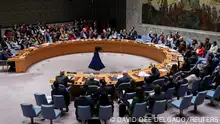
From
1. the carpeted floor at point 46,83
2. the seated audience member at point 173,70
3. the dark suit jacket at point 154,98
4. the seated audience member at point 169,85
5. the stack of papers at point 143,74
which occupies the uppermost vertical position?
the seated audience member at point 173,70

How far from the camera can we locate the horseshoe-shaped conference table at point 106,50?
10188 millimetres

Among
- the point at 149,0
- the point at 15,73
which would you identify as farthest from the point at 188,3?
the point at 15,73

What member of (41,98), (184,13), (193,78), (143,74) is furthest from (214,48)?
(41,98)

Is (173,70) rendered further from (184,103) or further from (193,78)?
(184,103)

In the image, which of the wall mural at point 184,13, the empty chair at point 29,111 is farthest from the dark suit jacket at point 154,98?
the wall mural at point 184,13

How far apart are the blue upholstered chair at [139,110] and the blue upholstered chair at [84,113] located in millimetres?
1165

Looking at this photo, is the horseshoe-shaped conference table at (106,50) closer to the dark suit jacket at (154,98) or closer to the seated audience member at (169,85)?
the seated audience member at (169,85)

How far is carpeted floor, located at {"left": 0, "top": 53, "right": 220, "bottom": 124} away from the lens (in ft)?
26.6

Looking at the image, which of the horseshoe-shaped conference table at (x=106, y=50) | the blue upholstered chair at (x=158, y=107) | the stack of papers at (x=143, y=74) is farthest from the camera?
the horseshoe-shaped conference table at (x=106, y=50)

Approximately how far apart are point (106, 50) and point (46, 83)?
642 centimetres

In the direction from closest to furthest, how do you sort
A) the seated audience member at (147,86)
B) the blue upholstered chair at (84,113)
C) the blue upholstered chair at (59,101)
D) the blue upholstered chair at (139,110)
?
the blue upholstered chair at (84,113) < the blue upholstered chair at (139,110) < the blue upholstered chair at (59,101) < the seated audience member at (147,86)

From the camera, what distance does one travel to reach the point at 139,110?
716cm

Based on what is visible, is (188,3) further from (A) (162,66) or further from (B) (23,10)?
(B) (23,10)

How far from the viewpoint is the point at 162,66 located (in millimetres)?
10664
